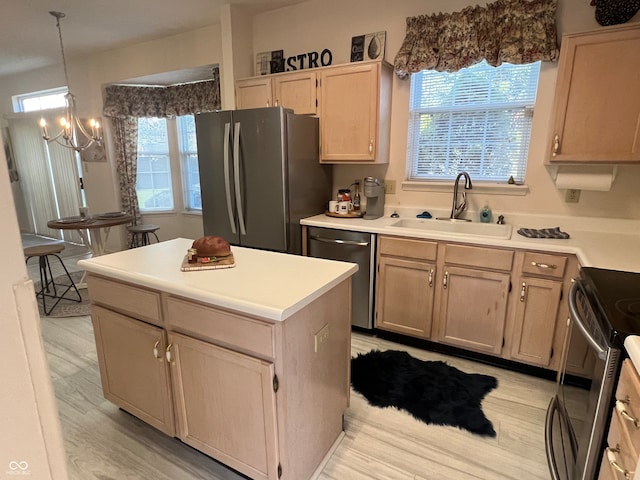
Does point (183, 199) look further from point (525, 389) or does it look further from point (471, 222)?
point (525, 389)

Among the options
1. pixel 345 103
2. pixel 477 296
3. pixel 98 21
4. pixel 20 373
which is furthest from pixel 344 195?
pixel 98 21

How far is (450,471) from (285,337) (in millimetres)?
1108

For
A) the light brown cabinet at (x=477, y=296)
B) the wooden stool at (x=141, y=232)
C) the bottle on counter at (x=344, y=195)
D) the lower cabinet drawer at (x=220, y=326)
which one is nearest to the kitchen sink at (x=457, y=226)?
the light brown cabinet at (x=477, y=296)

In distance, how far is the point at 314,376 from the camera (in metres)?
1.48

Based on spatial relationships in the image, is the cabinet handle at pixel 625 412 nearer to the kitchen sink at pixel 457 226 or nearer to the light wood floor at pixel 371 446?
the light wood floor at pixel 371 446

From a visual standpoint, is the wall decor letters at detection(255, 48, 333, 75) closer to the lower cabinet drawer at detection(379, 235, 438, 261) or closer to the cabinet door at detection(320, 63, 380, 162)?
the cabinet door at detection(320, 63, 380, 162)

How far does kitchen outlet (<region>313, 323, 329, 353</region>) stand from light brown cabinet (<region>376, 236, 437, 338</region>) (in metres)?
1.22

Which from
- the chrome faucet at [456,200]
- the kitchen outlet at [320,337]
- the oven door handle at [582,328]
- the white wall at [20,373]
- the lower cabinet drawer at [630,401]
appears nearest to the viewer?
the white wall at [20,373]

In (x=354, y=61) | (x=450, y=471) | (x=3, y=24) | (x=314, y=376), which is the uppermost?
(x=3, y=24)

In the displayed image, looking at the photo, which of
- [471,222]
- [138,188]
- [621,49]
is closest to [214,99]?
[138,188]

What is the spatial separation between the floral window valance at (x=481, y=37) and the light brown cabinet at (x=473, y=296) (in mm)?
1352

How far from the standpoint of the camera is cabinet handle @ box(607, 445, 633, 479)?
3.15 ft

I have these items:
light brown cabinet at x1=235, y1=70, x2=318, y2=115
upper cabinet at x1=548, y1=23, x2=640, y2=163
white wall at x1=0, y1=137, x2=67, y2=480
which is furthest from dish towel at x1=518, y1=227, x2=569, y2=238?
white wall at x1=0, y1=137, x2=67, y2=480

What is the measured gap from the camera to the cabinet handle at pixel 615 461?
959mm
